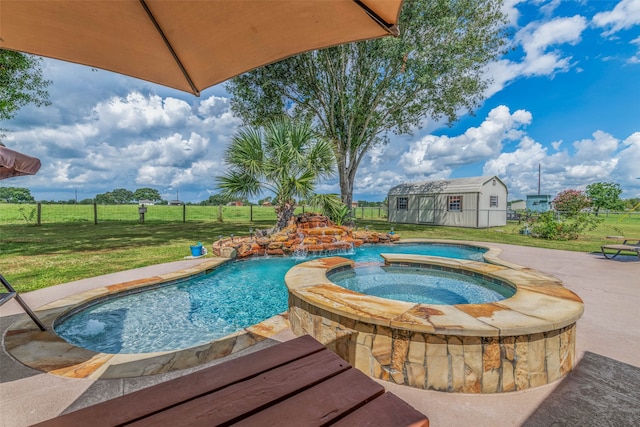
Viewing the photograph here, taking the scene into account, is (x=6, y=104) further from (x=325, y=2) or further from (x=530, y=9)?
(x=530, y=9)

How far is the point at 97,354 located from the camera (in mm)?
2311

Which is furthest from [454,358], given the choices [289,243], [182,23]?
[289,243]

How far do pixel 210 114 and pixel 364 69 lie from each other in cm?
1116

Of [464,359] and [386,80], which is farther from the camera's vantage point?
[386,80]

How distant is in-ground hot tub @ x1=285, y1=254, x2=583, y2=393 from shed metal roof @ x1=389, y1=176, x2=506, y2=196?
15457 mm

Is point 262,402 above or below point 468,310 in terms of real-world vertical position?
above

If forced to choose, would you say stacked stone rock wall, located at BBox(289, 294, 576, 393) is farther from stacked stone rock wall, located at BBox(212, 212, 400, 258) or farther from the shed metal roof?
the shed metal roof

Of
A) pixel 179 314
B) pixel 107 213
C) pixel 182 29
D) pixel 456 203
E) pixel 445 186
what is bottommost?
pixel 179 314

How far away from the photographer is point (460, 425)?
1605 mm

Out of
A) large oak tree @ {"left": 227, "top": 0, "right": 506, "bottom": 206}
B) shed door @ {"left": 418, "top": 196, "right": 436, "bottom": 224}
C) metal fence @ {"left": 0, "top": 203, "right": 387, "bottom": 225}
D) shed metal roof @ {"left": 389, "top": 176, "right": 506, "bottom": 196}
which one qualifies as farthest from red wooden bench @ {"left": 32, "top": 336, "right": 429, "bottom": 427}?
shed door @ {"left": 418, "top": 196, "right": 436, "bottom": 224}

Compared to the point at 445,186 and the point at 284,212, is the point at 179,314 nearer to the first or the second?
the point at 284,212

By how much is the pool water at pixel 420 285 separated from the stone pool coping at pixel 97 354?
6.08 ft

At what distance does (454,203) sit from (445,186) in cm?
146

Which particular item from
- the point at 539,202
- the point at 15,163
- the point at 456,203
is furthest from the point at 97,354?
the point at 539,202
